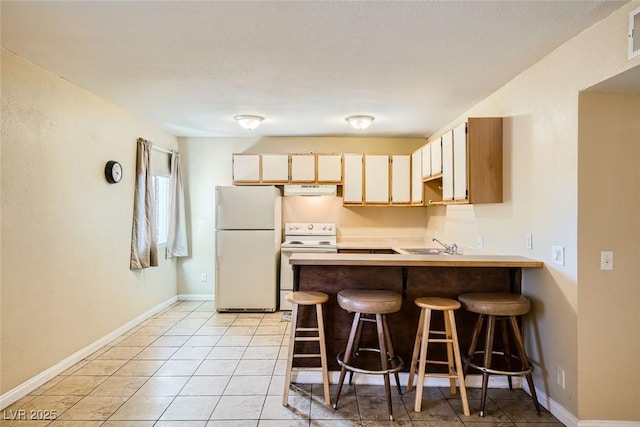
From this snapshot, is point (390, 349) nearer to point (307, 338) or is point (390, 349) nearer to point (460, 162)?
point (307, 338)

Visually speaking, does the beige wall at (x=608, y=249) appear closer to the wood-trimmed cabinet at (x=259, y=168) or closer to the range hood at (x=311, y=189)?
the range hood at (x=311, y=189)

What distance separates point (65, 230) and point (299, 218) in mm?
2951

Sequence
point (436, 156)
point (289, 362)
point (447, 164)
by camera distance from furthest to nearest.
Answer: point (436, 156) < point (447, 164) < point (289, 362)

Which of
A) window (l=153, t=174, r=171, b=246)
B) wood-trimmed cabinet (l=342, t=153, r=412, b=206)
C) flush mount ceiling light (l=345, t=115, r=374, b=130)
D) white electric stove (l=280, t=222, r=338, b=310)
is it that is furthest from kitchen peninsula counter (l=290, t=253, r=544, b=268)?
window (l=153, t=174, r=171, b=246)

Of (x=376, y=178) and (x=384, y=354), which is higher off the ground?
(x=376, y=178)

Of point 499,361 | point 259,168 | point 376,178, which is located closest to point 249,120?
point 259,168

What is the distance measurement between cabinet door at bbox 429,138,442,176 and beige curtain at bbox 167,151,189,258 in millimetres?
3413

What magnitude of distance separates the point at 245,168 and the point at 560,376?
4.03 metres

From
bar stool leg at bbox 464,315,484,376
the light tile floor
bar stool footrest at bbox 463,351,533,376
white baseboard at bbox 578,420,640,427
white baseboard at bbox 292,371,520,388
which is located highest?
bar stool leg at bbox 464,315,484,376

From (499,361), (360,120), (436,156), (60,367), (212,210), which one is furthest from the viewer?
(212,210)

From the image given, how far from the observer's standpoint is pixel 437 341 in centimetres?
236

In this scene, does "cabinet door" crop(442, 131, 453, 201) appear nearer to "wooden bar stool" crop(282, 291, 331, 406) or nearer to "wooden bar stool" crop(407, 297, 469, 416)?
"wooden bar stool" crop(407, 297, 469, 416)

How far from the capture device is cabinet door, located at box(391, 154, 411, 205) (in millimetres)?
4938

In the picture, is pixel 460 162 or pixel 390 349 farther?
pixel 460 162
